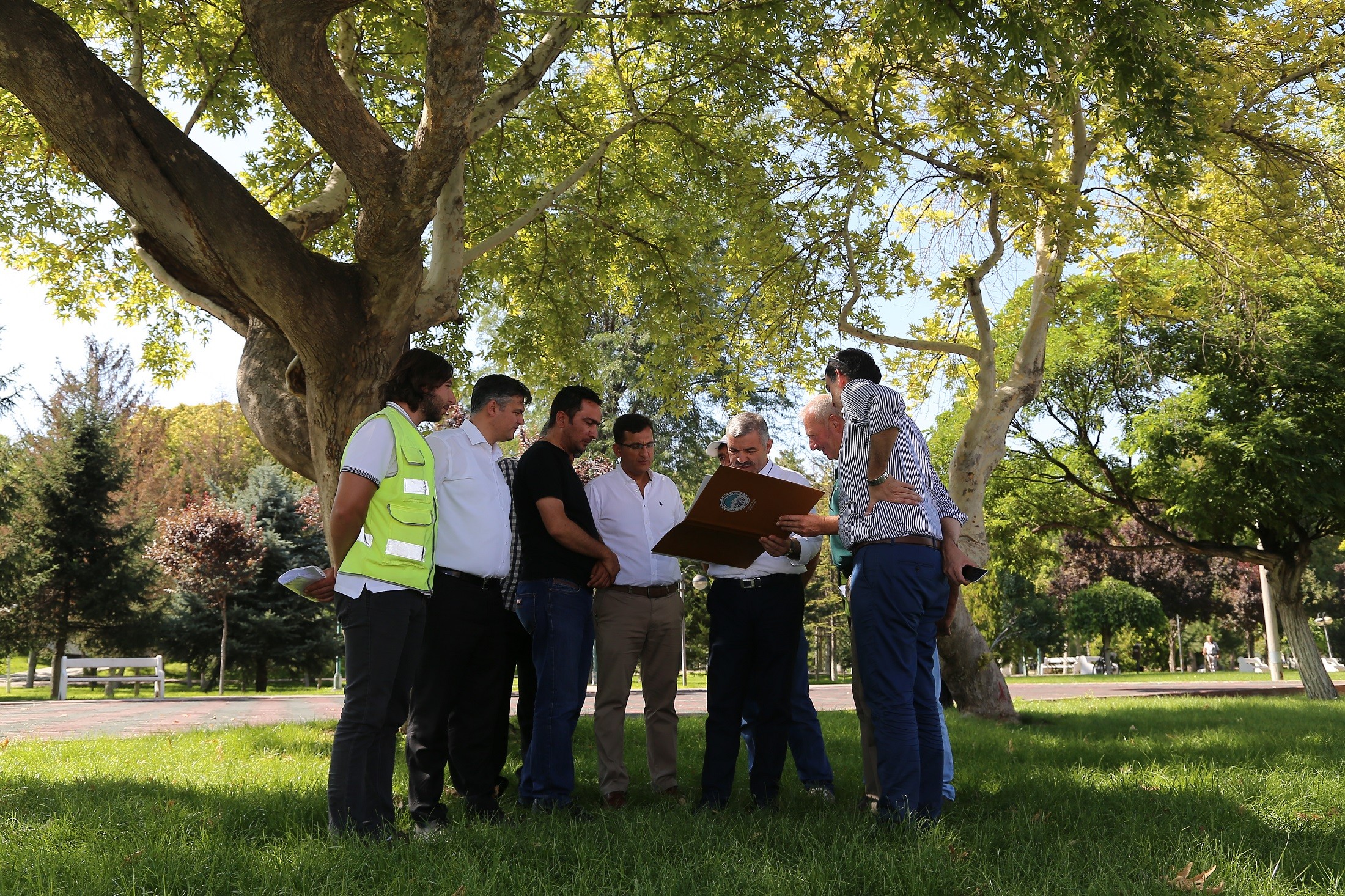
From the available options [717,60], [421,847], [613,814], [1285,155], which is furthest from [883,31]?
[1285,155]

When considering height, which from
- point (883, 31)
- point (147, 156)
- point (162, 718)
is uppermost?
point (883, 31)

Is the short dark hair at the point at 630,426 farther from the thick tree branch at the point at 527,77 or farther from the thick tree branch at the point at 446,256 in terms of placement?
the thick tree branch at the point at 527,77

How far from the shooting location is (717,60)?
947 centimetres

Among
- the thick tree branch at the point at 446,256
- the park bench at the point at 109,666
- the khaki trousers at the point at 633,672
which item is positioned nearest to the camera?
the khaki trousers at the point at 633,672

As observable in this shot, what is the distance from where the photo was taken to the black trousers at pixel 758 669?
522 cm

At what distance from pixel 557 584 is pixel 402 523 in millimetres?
1125

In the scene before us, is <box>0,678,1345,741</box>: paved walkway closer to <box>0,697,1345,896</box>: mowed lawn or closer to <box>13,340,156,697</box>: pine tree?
<box>0,697,1345,896</box>: mowed lawn

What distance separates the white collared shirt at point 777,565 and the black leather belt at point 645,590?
1.09ft

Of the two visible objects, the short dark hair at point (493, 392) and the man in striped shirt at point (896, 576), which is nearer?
the man in striped shirt at point (896, 576)

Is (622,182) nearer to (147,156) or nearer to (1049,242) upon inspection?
(1049,242)

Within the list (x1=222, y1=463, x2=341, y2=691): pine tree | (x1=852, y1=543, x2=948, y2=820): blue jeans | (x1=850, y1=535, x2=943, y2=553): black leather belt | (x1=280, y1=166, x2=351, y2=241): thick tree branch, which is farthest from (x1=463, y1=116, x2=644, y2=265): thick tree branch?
(x1=222, y1=463, x2=341, y2=691): pine tree

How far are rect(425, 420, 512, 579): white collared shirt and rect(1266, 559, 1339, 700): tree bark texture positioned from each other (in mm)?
18229

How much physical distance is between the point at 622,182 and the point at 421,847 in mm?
9486

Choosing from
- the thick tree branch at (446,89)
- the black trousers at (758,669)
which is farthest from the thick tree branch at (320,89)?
the black trousers at (758,669)
